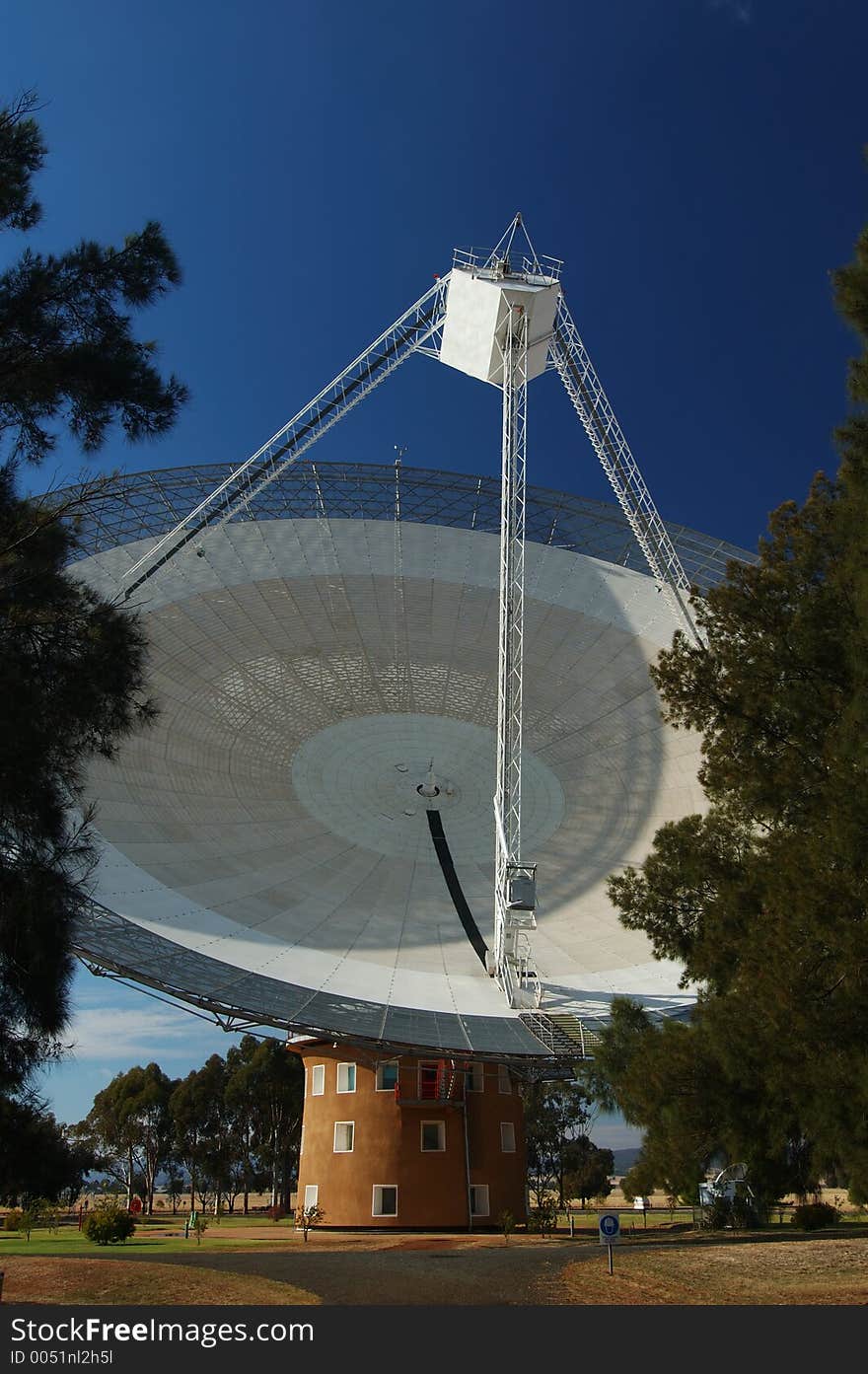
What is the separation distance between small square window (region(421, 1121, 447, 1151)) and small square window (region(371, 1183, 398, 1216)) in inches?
49.3

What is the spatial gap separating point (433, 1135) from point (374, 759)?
9788 millimetres

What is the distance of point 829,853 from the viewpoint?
10.8 m

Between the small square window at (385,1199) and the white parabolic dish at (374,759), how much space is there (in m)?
6.29

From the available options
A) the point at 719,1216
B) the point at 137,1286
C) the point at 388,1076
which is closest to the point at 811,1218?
the point at 719,1216

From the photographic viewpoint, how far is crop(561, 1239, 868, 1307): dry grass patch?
33.1ft

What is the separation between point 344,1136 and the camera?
25.0m

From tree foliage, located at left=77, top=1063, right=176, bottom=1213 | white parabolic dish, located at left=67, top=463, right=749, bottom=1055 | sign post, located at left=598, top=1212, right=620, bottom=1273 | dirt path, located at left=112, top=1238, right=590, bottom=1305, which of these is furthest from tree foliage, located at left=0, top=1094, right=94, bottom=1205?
tree foliage, located at left=77, top=1063, right=176, bottom=1213

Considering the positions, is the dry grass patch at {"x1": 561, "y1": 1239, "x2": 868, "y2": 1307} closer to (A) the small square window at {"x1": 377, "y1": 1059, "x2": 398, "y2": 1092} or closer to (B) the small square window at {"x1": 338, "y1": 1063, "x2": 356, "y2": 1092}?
(A) the small square window at {"x1": 377, "y1": 1059, "x2": 398, "y2": 1092}

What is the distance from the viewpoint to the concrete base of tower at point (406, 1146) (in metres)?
24.1

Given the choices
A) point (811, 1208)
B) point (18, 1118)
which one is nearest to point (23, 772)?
point (18, 1118)

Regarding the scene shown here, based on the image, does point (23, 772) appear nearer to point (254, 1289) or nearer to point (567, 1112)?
point (254, 1289)

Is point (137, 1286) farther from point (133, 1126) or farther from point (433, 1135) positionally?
point (133, 1126)

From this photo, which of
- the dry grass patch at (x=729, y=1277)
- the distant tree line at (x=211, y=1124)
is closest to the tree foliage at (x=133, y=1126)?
the distant tree line at (x=211, y=1124)

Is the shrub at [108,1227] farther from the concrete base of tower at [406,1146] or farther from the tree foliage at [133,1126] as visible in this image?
the tree foliage at [133,1126]
